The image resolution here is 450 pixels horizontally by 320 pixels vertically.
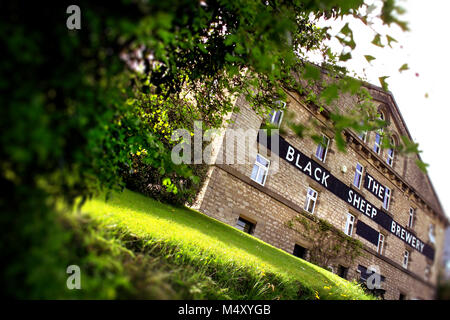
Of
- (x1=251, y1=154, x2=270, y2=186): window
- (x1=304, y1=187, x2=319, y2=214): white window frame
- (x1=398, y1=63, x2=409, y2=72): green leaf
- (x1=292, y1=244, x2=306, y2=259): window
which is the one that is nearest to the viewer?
(x1=398, y1=63, x2=409, y2=72): green leaf

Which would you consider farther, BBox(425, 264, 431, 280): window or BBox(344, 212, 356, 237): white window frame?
BBox(425, 264, 431, 280): window

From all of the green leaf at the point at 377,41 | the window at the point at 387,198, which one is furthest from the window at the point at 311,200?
the green leaf at the point at 377,41

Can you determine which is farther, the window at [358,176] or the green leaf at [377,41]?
the window at [358,176]

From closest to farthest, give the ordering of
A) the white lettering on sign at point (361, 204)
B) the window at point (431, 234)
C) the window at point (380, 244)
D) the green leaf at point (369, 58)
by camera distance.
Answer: the green leaf at point (369, 58) → the white lettering on sign at point (361, 204) → the window at point (380, 244) → the window at point (431, 234)

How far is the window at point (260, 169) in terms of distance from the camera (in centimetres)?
Answer: 1235

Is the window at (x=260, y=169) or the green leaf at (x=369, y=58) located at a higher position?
the window at (x=260, y=169)

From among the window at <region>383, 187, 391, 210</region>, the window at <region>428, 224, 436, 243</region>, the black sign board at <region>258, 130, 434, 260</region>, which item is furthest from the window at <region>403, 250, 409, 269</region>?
the window at <region>383, 187, 391, 210</region>

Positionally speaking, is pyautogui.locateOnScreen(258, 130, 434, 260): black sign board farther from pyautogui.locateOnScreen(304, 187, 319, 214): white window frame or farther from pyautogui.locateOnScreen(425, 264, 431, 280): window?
pyautogui.locateOnScreen(425, 264, 431, 280): window

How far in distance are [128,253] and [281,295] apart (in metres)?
2.86

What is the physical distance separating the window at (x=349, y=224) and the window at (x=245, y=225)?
726cm

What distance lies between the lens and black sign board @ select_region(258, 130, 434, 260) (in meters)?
13.0

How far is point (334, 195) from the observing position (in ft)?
50.3

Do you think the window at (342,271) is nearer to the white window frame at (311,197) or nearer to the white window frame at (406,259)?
the white window frame at (311,197)

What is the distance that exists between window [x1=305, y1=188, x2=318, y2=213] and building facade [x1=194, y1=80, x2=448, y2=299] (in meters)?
0.05
